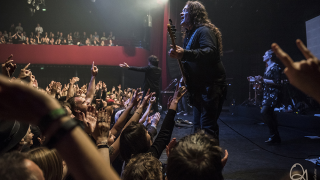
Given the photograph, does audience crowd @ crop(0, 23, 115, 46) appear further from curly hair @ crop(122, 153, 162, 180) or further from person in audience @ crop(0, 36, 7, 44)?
curly hair @ crop(122, 153, 162, 180)

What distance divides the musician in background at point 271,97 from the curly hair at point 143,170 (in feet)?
10.0

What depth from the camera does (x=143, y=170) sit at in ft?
3.48

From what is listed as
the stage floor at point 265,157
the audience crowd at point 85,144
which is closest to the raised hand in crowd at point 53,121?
the audience crowd at point 85,144

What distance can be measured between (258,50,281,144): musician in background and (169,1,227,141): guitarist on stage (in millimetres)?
1935

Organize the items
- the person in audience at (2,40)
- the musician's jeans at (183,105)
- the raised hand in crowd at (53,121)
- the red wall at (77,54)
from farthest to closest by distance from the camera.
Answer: the red wall at (77,54) → the person in audience at (2,40) → the musician's jeans at (183,105) → the raised hand in crowd at (53,121)

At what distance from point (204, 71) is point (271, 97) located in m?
2.20

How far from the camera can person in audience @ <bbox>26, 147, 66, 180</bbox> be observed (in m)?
0.93

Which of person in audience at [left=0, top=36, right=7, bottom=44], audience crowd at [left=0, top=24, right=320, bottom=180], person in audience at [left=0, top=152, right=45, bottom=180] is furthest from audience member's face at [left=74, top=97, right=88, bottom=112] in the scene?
person in audience at [left=0, top=36, right=7, bottom=44]

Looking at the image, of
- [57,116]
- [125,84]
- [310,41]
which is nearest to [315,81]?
[57,116]

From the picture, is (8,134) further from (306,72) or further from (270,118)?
(270,118)

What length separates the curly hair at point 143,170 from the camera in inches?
41.4

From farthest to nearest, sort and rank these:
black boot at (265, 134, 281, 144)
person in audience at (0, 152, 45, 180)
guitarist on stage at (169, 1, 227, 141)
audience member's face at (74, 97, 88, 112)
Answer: black boot at (265, 134, 281, 144)
audience member's face at (74, 97, 88, 112)
guitarist on stage at (169, 1, 227, 141)
person in audience at (0, 152, 45, 180)

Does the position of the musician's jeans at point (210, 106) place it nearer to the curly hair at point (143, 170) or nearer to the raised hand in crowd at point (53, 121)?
the curly hair at point (143, 170)

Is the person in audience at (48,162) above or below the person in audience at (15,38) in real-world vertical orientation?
below
